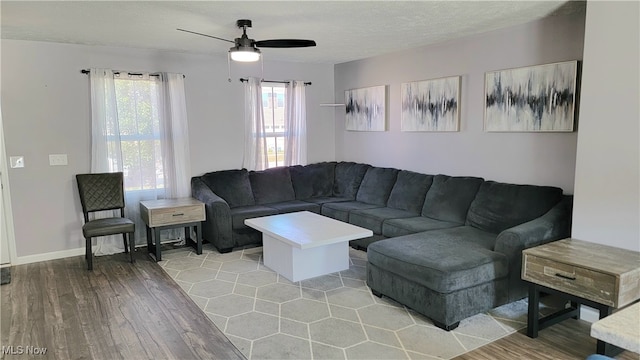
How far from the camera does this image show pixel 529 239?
3.13 meters

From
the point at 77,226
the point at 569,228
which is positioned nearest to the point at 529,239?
the point at 569,228

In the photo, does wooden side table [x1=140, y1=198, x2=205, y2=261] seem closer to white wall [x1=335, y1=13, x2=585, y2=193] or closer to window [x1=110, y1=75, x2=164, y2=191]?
window [x1=110, y1=75, x2=164, y2=191]

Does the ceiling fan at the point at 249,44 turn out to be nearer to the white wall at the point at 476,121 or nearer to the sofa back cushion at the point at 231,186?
the white wall at the point at 476,121

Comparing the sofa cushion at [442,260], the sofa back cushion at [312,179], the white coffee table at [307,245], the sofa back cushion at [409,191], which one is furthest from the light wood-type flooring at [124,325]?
the sofa back cushion at [312,179]

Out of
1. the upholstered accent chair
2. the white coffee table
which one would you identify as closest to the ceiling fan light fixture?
the white coffee table

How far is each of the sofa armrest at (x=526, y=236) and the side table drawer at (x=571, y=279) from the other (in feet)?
0.96

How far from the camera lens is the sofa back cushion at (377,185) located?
5203 millimetres

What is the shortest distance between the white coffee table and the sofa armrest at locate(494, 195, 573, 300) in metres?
1.20

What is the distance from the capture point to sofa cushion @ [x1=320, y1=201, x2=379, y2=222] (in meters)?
5.01

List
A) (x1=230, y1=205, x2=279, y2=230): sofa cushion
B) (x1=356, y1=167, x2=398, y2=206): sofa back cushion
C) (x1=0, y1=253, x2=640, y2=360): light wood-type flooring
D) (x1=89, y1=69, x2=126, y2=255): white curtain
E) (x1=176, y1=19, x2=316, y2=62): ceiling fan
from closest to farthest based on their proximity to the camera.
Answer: (x1=0, y1=253, x2=640, y2=360): light wood-type flooring, (x1=176, y1=19, x2=316, y2=62): ceiling fan, (x1=89, y1=69, x2=126, y2=255): white curtain, (x1=230, y1=205, x2=279, y2=230): sofa cushion, (x1=356, y1=167, x2=398, y2=206): sofa back cushion

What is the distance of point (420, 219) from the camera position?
4430mm

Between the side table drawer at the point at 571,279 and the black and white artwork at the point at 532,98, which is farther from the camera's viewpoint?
the black and white artwork at the point at 532,98

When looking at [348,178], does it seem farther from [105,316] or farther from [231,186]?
[105,316]

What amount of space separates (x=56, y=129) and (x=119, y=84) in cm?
83
